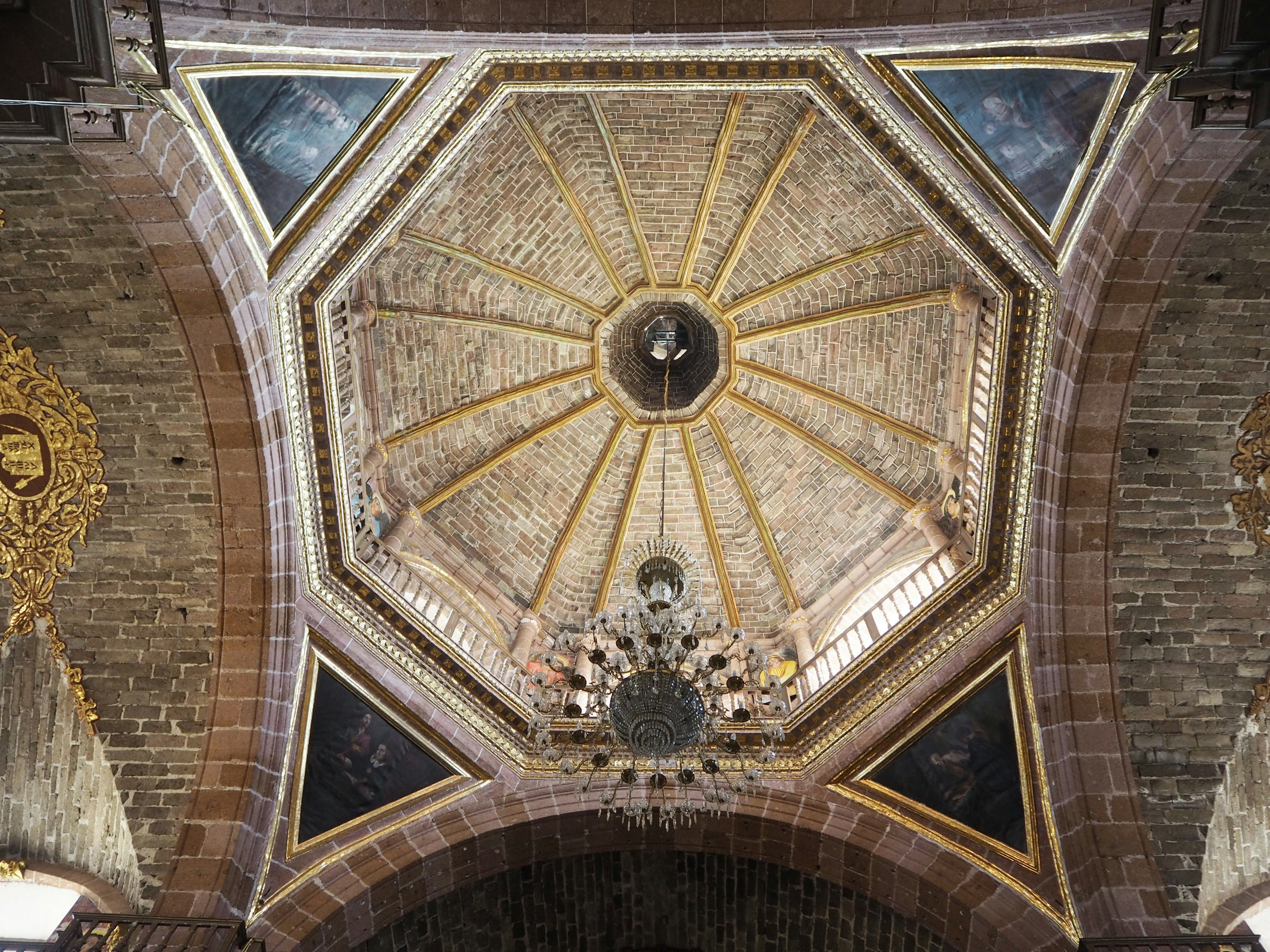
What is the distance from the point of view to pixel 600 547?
1447 centimetres

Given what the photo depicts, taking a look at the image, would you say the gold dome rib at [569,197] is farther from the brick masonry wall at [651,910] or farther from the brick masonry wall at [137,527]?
the brick masonry wall at [651,910]

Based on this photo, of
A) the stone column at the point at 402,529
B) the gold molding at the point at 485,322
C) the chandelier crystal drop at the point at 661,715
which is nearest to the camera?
the chandelier crystal drop at the point at 661,715

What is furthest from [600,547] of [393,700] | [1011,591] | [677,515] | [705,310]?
[1011,591]

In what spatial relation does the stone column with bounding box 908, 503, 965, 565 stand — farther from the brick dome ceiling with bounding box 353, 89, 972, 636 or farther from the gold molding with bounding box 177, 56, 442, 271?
the gold molding with bounding box 177, 56, 442, 271

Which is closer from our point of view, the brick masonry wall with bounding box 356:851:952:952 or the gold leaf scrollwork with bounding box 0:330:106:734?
the gold leaf scrollwork with bounding box 0:330:106:734

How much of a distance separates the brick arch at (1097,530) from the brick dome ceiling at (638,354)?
2350 millimetres

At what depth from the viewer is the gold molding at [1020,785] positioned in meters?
9.68

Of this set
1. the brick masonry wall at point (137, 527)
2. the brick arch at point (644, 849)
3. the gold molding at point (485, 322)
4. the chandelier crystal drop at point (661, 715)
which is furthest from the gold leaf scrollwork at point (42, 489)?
the chandelier crystal drop at point (661, 715)

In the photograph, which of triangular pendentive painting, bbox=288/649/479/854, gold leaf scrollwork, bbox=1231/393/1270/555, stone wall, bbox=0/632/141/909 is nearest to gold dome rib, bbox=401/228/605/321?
triangular pendentive painting, bbox=288/649/479/854

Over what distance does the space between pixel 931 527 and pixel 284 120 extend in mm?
7978

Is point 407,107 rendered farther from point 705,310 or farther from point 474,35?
point 705,310

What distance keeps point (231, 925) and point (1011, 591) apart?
7.65 metres

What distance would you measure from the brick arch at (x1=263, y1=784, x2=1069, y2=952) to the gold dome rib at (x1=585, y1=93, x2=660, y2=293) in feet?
22.4

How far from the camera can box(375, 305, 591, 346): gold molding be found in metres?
12.8
